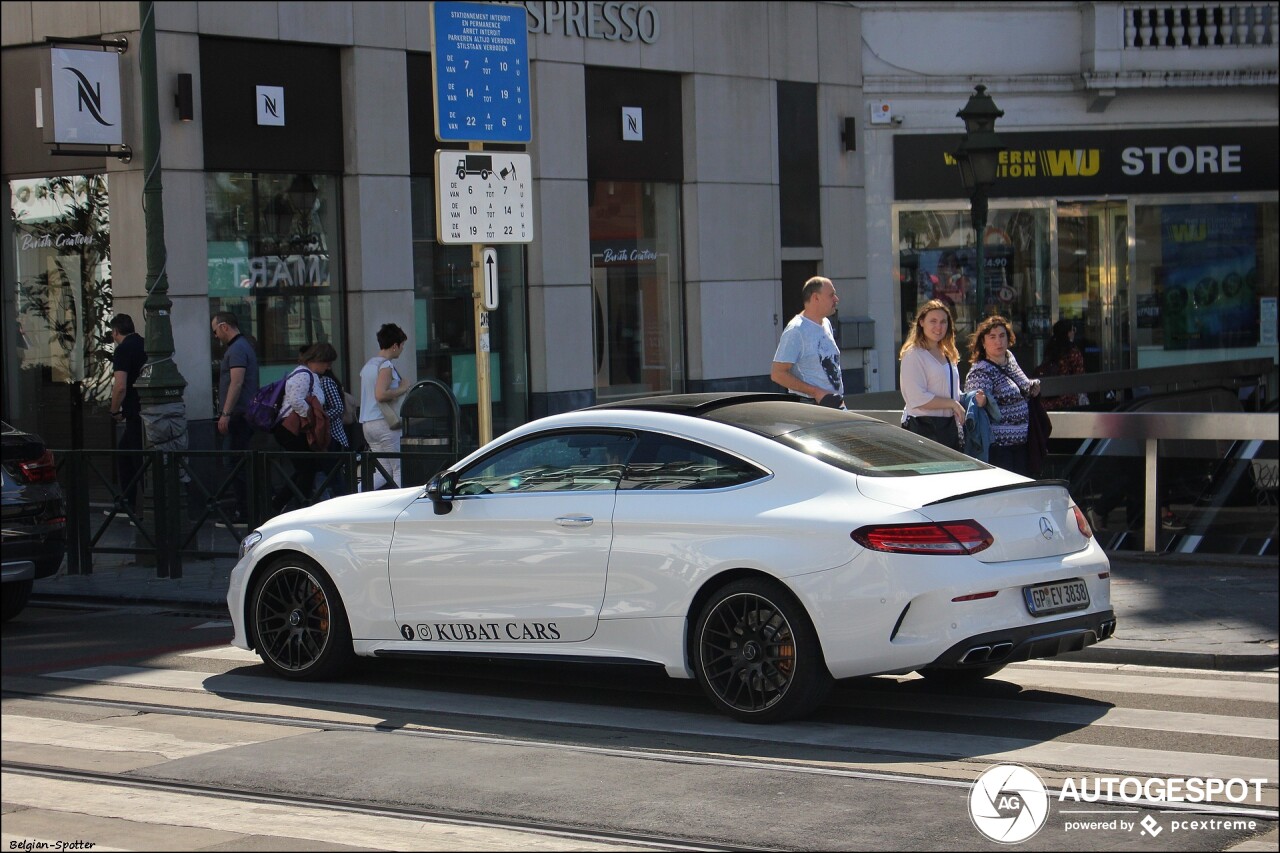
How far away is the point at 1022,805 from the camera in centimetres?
614

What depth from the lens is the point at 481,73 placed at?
1174 cm

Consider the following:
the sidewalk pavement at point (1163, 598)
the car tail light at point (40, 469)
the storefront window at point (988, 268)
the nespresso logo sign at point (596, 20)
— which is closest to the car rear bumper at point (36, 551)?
the car tail light at point (40, 469)

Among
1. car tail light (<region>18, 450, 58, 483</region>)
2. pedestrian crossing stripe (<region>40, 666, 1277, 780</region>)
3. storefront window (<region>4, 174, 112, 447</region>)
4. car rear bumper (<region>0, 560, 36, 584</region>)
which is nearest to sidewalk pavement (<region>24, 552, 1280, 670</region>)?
pedestrian crossing stripe (<region>40, 666, 1277, 780</region>)

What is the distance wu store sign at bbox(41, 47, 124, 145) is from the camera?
16.2 m

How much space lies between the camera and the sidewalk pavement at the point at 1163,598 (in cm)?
927

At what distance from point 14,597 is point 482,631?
3.92 metres

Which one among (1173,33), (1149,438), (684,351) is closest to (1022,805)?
(1149,438)

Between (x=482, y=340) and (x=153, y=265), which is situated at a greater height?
(x=153, y=265)

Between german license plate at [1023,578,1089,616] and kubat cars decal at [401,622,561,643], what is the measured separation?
235 centimetres

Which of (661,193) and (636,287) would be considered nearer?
(636,287)

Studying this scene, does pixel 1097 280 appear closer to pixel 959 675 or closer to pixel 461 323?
pixel 461 323

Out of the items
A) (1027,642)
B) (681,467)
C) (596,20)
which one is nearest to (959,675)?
(1027,642)

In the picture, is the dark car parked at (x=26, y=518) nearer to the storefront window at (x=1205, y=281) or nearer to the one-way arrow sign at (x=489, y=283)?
the one-way arrow sign at (x=489, y=283)

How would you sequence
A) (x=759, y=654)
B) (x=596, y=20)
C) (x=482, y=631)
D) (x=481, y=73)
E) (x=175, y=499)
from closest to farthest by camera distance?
(x=759, y=654)
(x=482, y=631)
(x=481, y=73)
(x=175, y=499)
(x=596, y=20)
